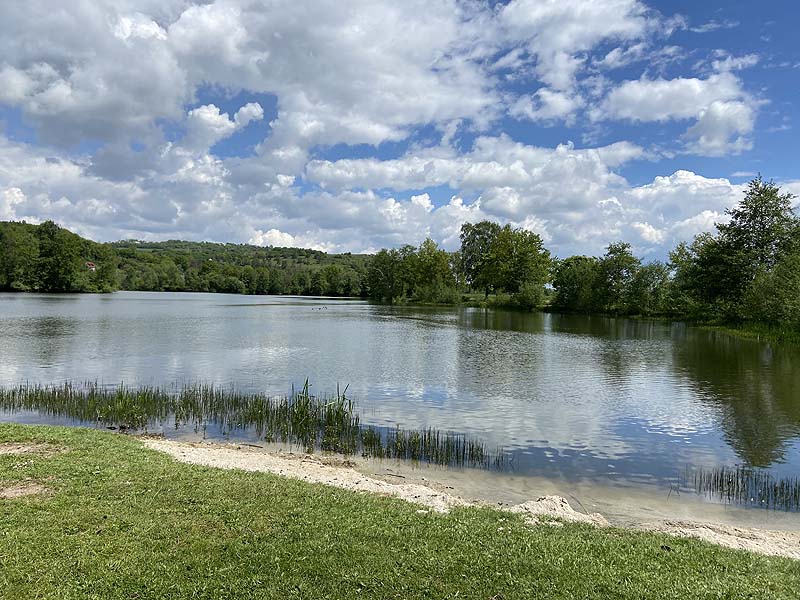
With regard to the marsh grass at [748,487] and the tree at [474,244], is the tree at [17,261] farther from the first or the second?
the marsh grass at [748,487]

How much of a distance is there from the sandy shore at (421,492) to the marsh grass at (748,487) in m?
1.67

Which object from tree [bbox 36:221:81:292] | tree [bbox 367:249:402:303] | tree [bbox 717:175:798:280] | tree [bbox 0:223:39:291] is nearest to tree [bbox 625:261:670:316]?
tree [bbox 717:175:798:280]

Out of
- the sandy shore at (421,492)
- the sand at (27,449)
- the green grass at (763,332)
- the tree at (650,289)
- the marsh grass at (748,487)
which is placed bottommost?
the marsh grass at (748,487)

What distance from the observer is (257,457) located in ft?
39.9

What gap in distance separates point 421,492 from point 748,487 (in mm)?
7316

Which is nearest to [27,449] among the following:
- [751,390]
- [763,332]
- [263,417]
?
[263,417]

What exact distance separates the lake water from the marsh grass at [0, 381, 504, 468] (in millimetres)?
819

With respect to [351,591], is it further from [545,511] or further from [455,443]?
[455,443]

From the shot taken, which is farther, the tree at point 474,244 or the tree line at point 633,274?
the tree at point 474,244

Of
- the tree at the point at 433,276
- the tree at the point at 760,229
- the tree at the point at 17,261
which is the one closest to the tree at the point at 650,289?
the tree at the point at 760,229

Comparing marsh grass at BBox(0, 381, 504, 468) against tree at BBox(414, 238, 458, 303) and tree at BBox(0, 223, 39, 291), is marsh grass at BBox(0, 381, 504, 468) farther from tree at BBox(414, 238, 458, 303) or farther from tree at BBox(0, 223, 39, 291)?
tree at BBox(0, 223, 39, 291)

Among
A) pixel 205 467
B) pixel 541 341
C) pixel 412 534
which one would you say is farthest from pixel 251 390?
pixel 541 341

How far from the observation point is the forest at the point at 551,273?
53412 millimetres

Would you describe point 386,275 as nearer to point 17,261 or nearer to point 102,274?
point 102,274
